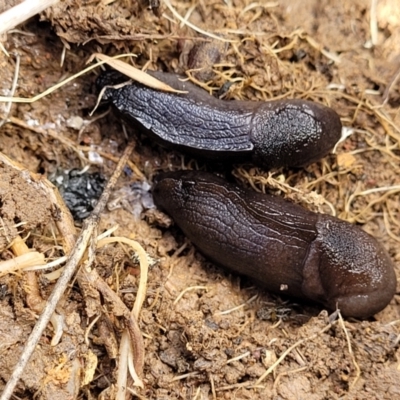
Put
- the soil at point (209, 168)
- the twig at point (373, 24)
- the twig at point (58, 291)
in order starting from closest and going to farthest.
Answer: the twig at point (58, 291), the soil at point (209, 168), the twig at point (373, 24)

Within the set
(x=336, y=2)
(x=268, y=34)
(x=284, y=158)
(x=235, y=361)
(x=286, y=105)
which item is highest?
(x=336, y=2)

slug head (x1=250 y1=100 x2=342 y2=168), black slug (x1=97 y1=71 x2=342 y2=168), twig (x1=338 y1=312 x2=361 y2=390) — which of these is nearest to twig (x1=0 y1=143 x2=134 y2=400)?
black slug (x1=97 y1=71 x2=342 y2=168)

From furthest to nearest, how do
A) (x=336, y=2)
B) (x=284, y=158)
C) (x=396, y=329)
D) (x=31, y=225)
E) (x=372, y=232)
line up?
(x=336, y=2) < (x=372, y=232) < (x=284, y=158) < (x=396, y=329) < (x=31, y=225)

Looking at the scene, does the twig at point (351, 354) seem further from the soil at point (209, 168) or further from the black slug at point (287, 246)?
the black slug at point (287, 246)

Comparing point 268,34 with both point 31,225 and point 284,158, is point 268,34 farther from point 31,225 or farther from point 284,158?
point 31,225

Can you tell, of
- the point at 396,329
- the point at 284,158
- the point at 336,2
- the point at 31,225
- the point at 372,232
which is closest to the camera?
the point at 31,225

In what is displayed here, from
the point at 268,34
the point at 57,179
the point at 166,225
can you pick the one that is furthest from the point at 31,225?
the point at 268,34

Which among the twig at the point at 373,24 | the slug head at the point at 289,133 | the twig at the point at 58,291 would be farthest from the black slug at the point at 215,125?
the twig at the point at 373,24
